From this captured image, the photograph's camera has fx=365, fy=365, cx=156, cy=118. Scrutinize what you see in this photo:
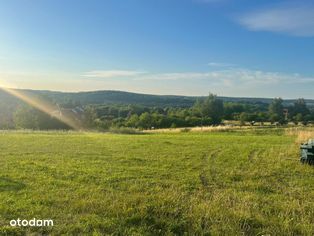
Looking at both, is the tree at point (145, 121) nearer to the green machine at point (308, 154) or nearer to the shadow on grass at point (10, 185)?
the green machine at point (308, 154)

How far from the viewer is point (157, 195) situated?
10.1m

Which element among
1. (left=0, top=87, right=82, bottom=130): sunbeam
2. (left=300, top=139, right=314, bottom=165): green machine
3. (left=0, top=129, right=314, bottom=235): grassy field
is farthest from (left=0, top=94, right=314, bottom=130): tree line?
(left=300, top=139, right=314, bottom=165): green machine

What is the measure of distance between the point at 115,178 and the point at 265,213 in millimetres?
5837

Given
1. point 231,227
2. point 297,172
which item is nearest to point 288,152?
point 297,172

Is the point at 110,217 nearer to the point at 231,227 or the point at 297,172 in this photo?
the point at 231,227

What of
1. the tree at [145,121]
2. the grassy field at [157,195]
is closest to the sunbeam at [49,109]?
the tree at [145,121]

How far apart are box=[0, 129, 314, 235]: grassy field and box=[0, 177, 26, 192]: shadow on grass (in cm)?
3

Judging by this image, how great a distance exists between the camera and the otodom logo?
734 cm

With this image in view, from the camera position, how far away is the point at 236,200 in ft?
32.7

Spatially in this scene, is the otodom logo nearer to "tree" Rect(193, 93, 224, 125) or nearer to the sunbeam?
the sunbeam

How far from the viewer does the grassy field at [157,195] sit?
757 cm

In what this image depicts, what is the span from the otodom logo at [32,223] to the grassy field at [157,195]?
Answer: 0.16 metres

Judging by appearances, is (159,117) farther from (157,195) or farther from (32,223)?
(32,223)

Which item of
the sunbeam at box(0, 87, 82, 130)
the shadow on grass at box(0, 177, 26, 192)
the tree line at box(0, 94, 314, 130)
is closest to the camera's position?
the shadow on grass at box(0, 177, 26, 192)
